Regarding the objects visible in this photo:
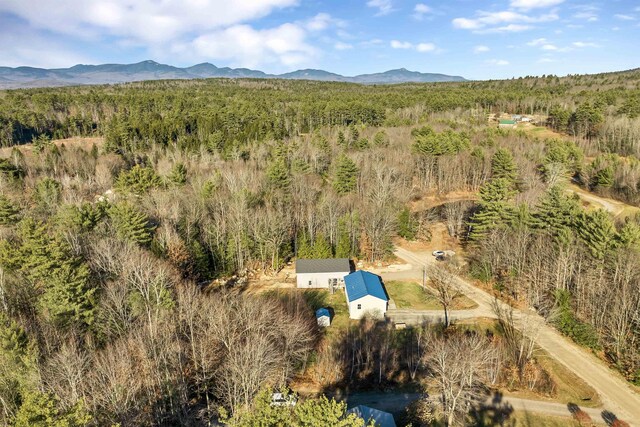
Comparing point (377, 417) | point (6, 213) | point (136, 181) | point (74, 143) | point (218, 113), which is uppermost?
point (218, 113)

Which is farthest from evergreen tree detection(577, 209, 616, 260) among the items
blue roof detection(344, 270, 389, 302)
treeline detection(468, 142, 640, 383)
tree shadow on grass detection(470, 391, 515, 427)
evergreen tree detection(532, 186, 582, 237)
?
blue roof detection(344, 270, 389, 302)

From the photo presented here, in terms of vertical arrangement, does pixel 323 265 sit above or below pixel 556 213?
below

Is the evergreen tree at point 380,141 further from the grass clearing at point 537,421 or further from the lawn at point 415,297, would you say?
the grass clearing at point 537,421

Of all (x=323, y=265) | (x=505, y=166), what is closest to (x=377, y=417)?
(x=323, y=265)

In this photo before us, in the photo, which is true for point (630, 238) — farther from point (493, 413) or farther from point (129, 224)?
point (129, 224)

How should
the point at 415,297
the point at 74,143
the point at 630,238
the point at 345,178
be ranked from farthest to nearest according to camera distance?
1. the point at 74,143
2. the point at 345,178
3. the point at 415,297
4. the point at 630,238

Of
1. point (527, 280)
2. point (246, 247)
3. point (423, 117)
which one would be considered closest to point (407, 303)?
point (527, 280)

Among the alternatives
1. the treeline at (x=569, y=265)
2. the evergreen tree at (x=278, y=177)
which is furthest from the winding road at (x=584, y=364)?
the evergreen tree at (x=278, y=177)
